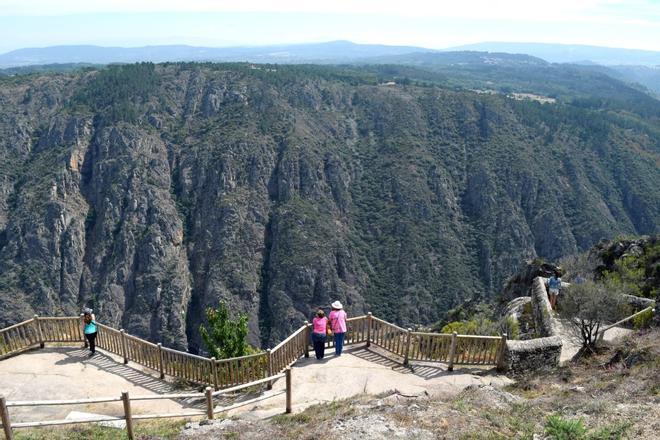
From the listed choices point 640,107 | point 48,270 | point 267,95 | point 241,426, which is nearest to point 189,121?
point 267,95

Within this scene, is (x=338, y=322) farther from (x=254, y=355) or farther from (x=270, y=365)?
(x=254, y=355)

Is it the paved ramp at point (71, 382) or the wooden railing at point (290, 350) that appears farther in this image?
the wooden railing at point (290, 350)

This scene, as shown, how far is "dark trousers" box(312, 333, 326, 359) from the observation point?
44.2ft

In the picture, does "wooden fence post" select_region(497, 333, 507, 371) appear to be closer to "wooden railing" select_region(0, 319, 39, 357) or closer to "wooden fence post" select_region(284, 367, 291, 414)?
"wooden fence post" select_region(284, 367, 291, 414)

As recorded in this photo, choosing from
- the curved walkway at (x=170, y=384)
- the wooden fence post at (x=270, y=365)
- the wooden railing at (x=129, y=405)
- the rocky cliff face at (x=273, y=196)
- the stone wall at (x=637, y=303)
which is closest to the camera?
the wooden railing at (x=129, y=405)

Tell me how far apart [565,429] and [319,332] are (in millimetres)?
6773

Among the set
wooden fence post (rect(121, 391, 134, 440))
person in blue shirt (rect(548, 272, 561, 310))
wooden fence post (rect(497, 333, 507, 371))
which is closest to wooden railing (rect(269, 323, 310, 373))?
wooden fence post (rect(121, 391, 134, 440))

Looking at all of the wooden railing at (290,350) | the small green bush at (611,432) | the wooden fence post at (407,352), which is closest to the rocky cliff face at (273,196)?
the wooden railing at (290,350)

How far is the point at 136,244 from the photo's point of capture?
85500 millimetres

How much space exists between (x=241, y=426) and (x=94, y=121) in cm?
10050

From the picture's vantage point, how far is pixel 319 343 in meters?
13.5

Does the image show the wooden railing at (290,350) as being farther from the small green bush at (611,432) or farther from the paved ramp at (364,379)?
the small green bush at (611,432)

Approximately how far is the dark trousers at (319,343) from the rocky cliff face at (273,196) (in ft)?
209

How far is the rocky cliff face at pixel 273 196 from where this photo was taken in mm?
80688
